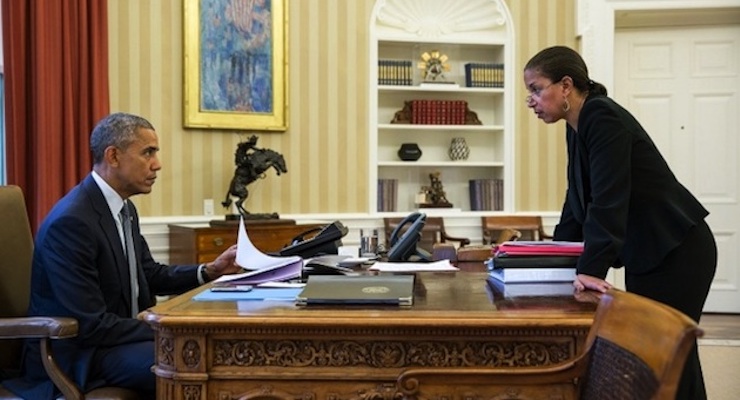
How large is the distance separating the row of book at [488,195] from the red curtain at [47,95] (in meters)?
2.97

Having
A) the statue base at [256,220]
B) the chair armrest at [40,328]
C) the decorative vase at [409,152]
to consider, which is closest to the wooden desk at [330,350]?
the chair armrest at [40,328]

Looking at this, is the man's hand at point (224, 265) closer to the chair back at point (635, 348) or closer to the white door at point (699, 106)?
the chair back at point (635, 348)

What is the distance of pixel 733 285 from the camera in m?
6.02

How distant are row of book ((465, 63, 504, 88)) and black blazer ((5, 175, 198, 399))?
13.5 feet

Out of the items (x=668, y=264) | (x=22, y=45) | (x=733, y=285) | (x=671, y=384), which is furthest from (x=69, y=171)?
(x=733, y=285)

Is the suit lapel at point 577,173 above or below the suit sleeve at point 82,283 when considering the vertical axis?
above

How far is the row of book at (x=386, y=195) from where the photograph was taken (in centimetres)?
588

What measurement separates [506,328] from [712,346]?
394 centimetres

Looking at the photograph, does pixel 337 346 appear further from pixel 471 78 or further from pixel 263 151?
pixel 471 78

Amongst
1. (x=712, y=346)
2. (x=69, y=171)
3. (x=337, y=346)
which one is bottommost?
(x=712, y=346)

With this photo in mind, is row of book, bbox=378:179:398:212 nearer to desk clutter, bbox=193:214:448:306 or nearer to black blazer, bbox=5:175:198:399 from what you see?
desk clutter, bbox=193:214:448:306

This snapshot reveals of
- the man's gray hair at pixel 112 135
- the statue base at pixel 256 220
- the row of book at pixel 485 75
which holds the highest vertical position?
the row of book at pixel 485 75

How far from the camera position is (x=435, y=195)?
5969mm

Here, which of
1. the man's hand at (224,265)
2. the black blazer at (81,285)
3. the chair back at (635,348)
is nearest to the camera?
the chair back at (635,348)
